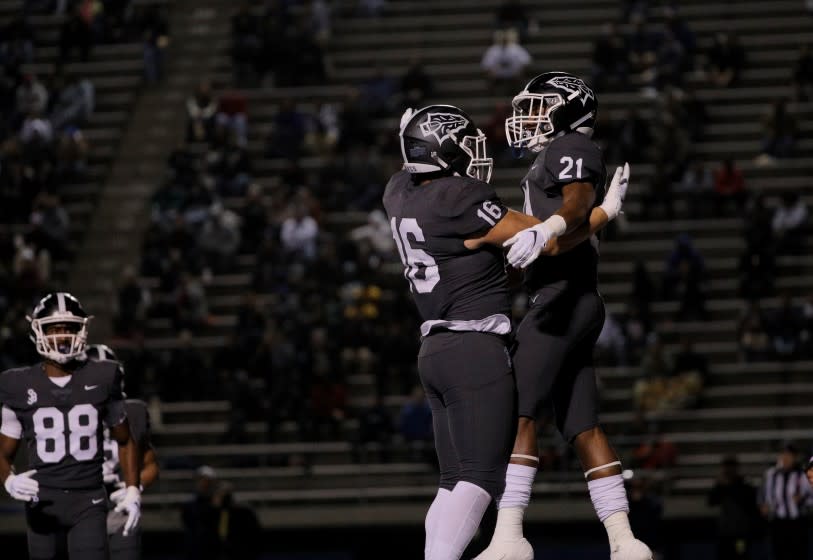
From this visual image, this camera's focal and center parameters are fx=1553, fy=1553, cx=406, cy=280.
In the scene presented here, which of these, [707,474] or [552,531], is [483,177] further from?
[707,474]

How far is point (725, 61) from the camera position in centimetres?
2353

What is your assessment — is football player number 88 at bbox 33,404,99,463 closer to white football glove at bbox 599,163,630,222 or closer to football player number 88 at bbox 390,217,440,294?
football player number 88 at bbox 390,217,440,294

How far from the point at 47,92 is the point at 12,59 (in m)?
1.13

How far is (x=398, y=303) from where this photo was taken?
20109 mm

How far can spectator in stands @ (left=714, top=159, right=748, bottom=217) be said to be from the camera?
21.8 meters

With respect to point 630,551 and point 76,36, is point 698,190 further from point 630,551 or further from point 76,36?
point 630,551

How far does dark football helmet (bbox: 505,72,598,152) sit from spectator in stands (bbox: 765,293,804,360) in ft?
40.1

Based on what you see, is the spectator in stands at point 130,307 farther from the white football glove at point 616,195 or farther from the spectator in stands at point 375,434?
the white football glove at point 616,195

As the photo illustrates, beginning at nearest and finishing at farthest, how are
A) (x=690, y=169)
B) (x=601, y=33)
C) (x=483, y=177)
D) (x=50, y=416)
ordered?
1. (x=483, y=177)
2. (x=50, y=416)
3. (x=690, y=169)
4. (x=601, y=33)

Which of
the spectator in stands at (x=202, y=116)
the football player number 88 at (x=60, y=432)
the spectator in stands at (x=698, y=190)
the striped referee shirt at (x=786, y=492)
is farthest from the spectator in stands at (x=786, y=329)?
the football player number 88 at (x=60, y=432)

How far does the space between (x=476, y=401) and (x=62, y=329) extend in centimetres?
284

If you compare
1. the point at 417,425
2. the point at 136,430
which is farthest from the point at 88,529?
the point at 417,425

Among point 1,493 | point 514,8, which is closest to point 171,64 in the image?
point 514,8

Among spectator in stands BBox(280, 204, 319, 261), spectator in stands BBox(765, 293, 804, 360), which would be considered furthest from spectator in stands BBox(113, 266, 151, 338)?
spectator in stands BBox(765, 293, 804, 360)
